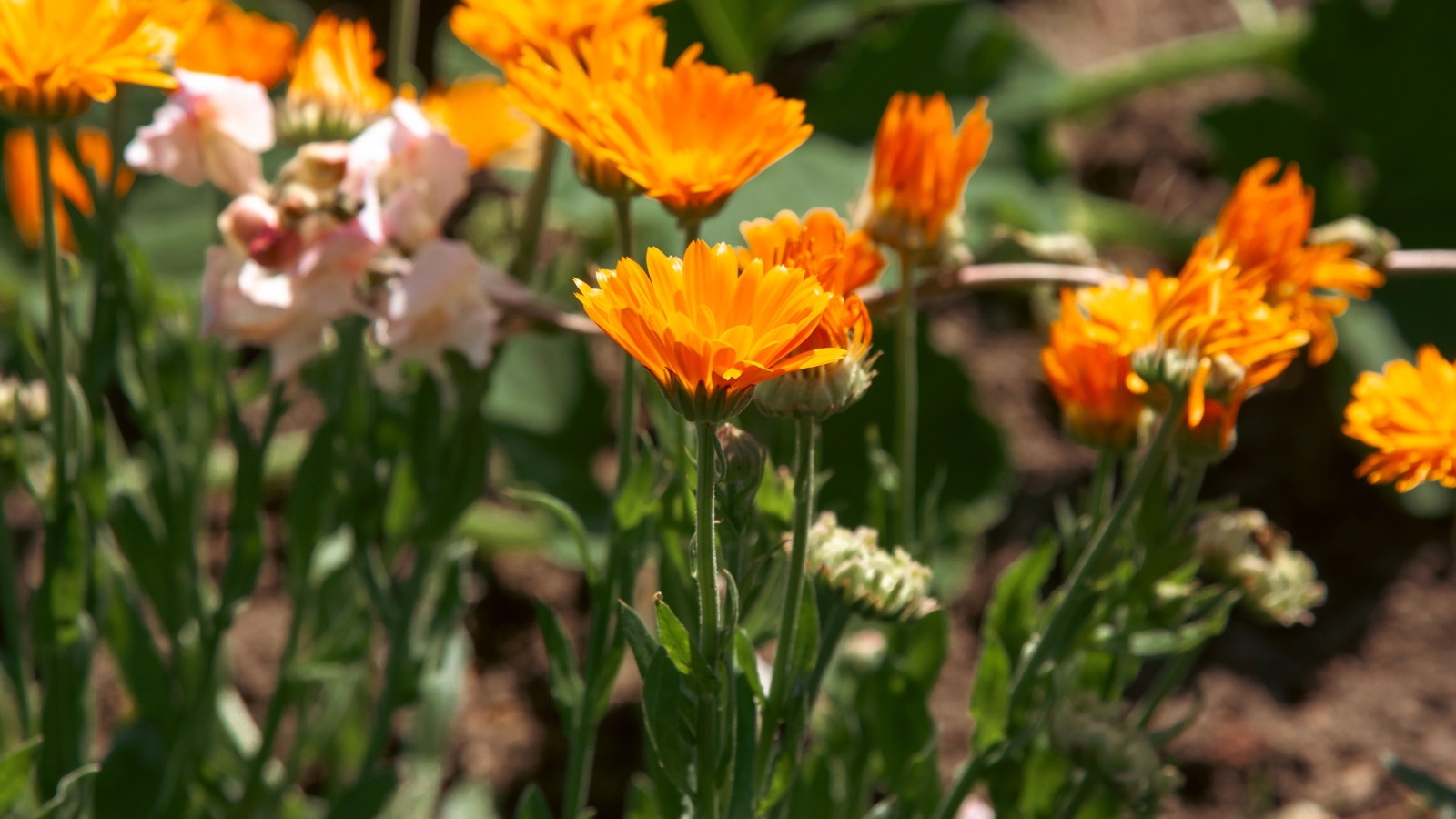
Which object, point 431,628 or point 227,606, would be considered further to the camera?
point 431,628

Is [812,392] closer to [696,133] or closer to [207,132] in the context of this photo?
[696,133]

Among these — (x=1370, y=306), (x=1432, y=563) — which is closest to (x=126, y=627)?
(x=1432, y=563)

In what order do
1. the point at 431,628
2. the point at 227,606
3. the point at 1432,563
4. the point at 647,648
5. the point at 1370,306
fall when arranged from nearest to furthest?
the point at 647,648
the point at 227,606
the point at 431,628
the point at 1432,563
the point at 1370,306

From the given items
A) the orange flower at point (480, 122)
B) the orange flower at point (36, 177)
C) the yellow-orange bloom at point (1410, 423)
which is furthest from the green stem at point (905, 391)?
the orange flower at point (36, 177)

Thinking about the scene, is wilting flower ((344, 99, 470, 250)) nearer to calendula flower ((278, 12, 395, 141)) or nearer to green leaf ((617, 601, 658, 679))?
calendula flower ((278, 12, 395, 141))

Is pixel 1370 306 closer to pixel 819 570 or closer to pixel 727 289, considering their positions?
pixel 819 570

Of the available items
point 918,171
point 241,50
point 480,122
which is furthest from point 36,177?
point 918,171
